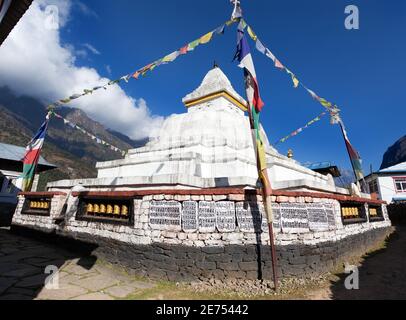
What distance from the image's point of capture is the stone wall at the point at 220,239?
5.14 meters

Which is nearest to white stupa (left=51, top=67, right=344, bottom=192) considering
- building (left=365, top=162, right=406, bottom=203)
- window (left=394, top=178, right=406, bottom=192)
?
building (left=365, top=162, right=406, bottom=203)

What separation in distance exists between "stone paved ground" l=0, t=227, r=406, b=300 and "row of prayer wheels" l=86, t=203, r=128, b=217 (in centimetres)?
125

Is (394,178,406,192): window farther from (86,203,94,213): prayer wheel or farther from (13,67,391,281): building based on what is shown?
(86,203,94,213): prayer wheel

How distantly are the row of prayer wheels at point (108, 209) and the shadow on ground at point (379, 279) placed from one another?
5045mm

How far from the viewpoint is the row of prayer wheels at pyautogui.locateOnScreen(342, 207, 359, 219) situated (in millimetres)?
7652

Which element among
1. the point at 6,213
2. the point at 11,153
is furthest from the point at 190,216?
the point at 11,153

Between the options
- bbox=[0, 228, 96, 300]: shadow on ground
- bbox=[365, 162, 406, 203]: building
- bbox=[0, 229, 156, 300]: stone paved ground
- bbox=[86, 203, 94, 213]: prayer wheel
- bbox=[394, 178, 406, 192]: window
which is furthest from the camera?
bbox=[394, 178, 406, 192]: window

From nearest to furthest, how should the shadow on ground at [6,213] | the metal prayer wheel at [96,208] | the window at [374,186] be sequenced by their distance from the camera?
the metal prayer wheel at [96,208] → the shadow on ground at [6,213] → the window at [374,186]

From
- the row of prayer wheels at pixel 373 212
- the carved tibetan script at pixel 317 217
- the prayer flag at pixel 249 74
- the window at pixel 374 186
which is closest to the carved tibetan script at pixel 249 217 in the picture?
the carved tibetan script at pixel 317 217

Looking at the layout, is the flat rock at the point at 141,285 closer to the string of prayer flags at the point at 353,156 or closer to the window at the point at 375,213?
the window at the point at 375,213

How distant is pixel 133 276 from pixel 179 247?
1.38 meters

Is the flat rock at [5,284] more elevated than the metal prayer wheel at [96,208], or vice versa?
the metal prayer wheel at [96,208]

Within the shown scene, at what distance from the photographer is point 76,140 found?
18075cm
